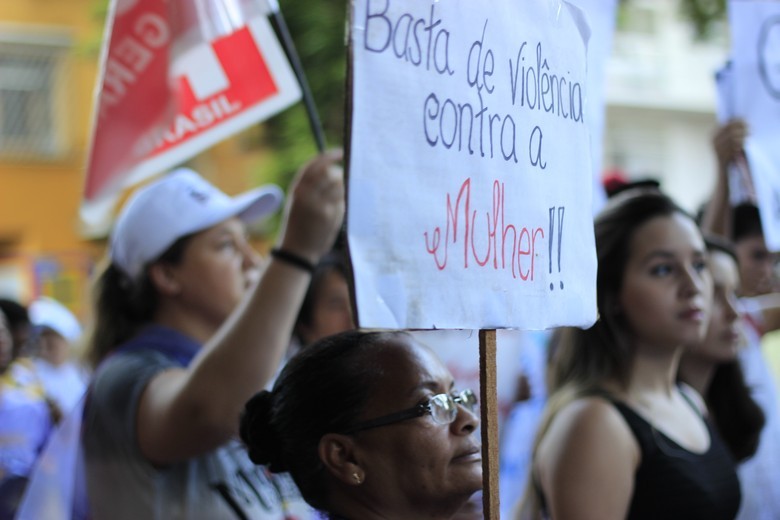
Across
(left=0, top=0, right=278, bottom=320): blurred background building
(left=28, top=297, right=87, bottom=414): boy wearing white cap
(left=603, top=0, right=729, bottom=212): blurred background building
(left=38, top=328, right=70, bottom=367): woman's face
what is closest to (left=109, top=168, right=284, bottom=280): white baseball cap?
(left=28, top=297, right=87, bottom=414): boy wearing white cap

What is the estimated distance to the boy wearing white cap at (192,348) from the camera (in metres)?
2.37

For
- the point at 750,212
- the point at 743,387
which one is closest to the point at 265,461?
the point at 743,387

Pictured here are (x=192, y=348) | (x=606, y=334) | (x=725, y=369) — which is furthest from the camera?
(x=725, y=369)

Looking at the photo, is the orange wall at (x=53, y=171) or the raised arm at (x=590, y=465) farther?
the orange wall at (x=53, y=171)

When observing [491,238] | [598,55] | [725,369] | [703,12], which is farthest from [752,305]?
[703,12]

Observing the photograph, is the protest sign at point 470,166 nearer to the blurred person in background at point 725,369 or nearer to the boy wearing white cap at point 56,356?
the blurred person in background at point 725,369

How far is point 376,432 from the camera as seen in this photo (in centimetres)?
197

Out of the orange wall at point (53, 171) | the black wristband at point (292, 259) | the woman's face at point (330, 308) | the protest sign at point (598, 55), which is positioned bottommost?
the woman's face at point (330, 308)

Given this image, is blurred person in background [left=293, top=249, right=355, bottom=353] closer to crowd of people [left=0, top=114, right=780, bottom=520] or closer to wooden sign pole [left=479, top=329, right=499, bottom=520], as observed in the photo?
crowd of people [left=0, top=114, right=780, bottom=520]

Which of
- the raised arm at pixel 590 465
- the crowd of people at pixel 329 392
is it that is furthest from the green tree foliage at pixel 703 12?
the raised arm at pixel 590 465

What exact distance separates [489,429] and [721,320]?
1.78 m

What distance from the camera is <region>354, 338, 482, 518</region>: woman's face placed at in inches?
76.7

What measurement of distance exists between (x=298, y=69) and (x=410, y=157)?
149 cm

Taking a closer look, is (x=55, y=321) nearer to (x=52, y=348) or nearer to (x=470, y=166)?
(x=52, y=348)
